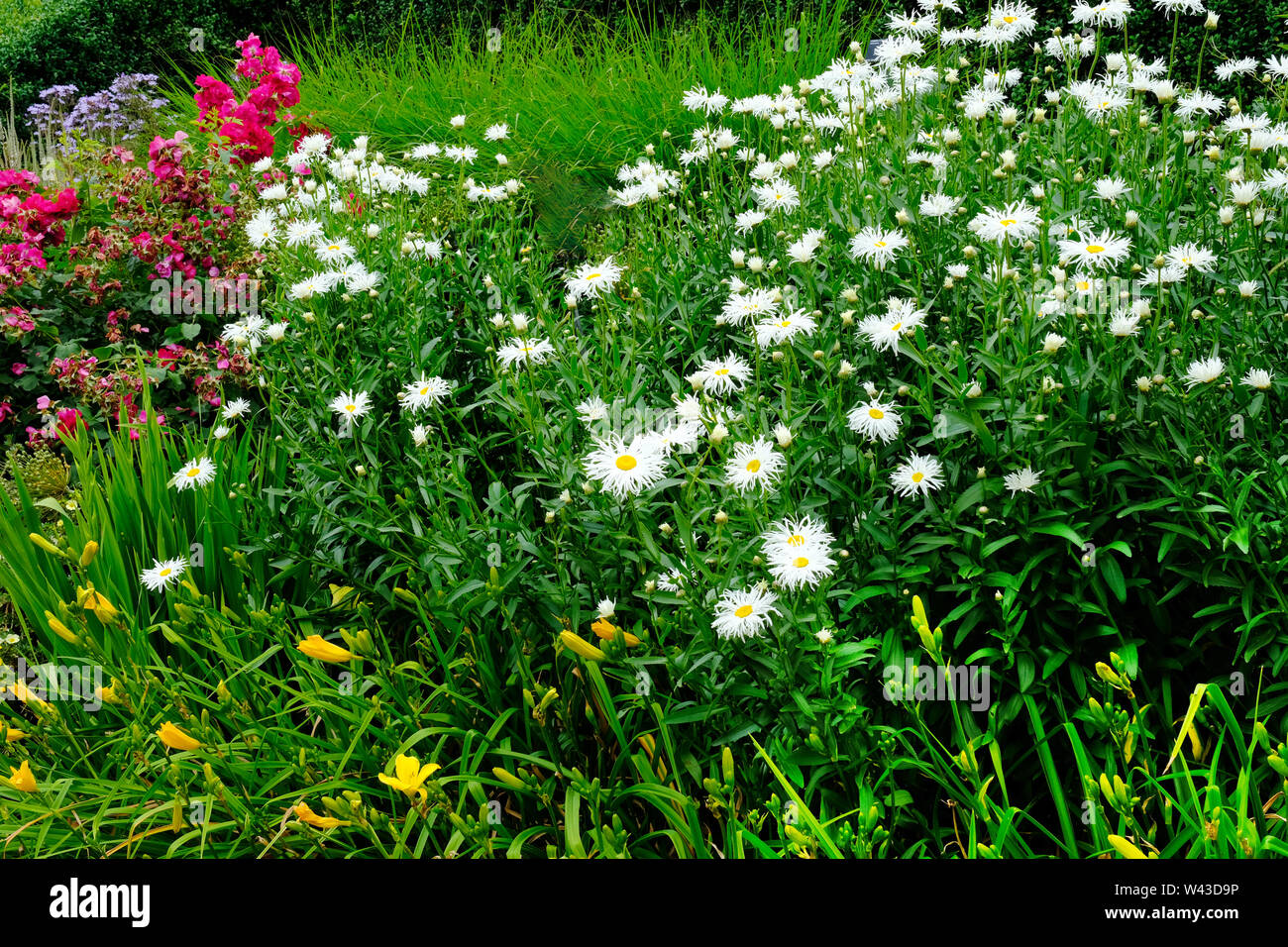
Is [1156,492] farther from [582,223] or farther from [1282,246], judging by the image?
[582,223]

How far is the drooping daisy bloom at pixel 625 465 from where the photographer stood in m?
2.15

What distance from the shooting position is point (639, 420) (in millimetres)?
2596

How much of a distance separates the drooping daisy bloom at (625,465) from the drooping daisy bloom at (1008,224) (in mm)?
1054

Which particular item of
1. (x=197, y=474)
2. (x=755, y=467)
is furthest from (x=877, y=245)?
(x=197, y=474)

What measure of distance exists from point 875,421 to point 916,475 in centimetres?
16

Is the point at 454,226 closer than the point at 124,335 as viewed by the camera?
Yes

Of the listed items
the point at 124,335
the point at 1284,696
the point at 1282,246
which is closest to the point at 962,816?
the point at 1284,696

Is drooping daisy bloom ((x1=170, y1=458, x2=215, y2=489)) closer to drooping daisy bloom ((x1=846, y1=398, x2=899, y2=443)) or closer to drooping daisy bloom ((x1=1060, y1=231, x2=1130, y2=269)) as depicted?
drooping daisy bloom ((x1=846, y1=398, x2=899, y2=443))

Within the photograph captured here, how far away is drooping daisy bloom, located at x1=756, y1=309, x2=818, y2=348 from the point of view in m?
2.46

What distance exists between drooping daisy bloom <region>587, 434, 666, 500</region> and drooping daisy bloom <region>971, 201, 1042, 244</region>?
1.05m

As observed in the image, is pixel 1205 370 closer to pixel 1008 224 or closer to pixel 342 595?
pixel 1008 224

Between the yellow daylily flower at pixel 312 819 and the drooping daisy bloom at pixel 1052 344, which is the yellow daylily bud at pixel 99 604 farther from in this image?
the drooping daisy bloom at pixel 1052 344

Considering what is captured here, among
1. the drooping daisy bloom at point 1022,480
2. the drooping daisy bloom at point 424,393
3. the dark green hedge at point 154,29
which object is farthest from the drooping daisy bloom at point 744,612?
the dark green hedge at point 154,29

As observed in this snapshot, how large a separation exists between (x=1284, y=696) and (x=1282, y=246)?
1236mm
